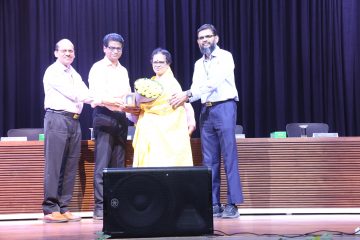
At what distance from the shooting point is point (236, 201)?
458 cm

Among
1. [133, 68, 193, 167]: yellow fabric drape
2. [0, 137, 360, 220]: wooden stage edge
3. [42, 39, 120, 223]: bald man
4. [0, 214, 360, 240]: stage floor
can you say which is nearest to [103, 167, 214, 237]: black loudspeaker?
[0, 214, 360, 240]: stage floor

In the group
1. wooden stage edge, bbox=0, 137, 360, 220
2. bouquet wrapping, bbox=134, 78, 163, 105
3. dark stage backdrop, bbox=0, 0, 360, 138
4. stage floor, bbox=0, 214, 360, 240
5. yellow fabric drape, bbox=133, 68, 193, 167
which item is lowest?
stage floor, bbox=0, 214, 360, 240

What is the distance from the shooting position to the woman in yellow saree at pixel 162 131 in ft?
14.7

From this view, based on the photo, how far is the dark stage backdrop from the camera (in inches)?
280

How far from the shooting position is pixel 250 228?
3855 millimetres

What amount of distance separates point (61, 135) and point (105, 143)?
368 millimetres

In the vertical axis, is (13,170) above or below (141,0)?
below

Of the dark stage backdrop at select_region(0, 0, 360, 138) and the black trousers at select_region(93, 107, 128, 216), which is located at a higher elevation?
the dark stage backdrop at select_region(0, 0, 360, 138)

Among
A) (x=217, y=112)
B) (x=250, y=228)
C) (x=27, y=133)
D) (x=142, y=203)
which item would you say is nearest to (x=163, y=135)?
(x=217, y=112)

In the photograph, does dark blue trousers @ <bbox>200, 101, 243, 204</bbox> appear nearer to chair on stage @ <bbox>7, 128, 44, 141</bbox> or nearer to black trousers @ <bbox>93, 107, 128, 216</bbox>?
black trousers @ <bbox>93, 107, 128, 216</bbox>

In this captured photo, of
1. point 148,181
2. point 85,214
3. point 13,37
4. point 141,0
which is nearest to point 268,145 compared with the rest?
point 85,214

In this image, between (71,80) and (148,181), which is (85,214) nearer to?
(71,80)

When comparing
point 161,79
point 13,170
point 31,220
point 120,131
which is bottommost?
point 31,220

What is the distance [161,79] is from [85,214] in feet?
4.55
